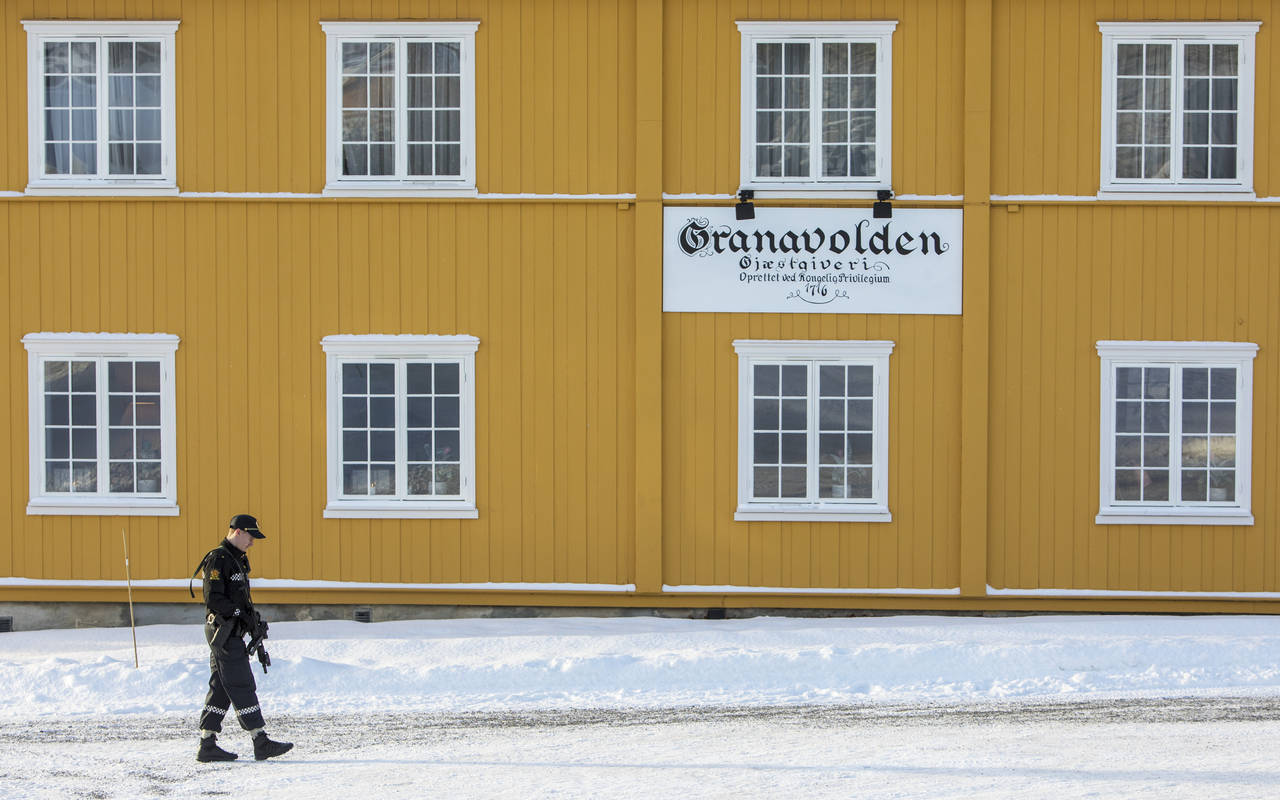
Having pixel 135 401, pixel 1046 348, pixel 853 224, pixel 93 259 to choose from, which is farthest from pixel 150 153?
pixel 1046 348

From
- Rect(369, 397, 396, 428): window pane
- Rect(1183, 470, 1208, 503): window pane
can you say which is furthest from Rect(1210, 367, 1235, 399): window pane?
Rect(369, 397, 396, 428): window pane

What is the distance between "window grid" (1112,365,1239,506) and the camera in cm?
1209

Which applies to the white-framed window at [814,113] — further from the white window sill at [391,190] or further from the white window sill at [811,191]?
the white window sill at [391,190]

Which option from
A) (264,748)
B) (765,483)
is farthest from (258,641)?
(765,483)

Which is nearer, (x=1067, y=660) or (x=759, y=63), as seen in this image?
(x=1067, y=660)

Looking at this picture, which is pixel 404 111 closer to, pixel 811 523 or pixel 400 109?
pixel 400 109

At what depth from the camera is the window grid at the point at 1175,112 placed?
1202cm

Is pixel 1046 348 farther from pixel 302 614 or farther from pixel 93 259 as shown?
pixel 93 259

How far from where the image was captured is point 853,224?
478 inches

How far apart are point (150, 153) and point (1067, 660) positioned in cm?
1024

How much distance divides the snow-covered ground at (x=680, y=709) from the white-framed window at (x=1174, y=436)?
1.14m

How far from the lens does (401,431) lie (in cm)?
1229

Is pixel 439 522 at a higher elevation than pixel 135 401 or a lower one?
lower

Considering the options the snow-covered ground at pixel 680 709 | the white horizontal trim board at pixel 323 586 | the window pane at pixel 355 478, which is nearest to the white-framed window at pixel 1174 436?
the snow-covered ground at pixel 680 709
